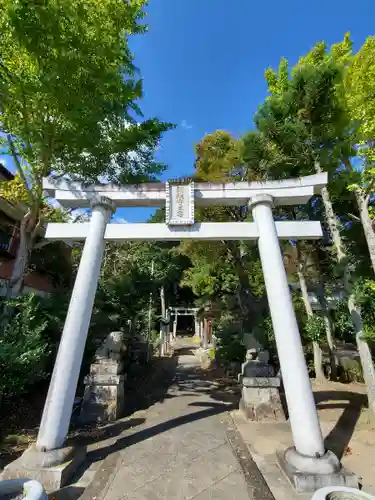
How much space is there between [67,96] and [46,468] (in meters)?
7.25

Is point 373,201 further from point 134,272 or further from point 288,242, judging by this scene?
point 134,272

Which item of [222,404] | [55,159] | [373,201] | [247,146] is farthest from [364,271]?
[55,159]

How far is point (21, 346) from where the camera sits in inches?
239

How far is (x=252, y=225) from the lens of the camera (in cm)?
545

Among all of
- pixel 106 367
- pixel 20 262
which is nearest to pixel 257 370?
pixel 106 367

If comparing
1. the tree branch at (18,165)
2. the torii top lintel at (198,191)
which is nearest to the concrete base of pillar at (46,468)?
the torii top lintel at (198,191)

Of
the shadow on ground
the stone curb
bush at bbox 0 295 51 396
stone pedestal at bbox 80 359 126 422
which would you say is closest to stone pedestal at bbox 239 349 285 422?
the stone curb

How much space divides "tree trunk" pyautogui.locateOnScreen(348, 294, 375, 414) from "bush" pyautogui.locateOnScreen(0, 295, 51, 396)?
7648mm

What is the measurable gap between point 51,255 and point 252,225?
9488mm

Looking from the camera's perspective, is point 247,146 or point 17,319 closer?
point 17,319

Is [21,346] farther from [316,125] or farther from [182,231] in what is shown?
[316,125]

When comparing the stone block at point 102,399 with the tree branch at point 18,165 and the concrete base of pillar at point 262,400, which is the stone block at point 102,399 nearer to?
the concrete base of pillar at point 262,400

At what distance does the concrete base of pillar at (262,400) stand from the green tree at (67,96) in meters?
6.65

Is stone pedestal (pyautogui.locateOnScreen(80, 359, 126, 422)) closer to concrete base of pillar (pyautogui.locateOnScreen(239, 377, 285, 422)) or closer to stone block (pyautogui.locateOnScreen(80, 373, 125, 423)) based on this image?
stone block (pyautogui.locateOnScreen(80, 373, 125, 423))
